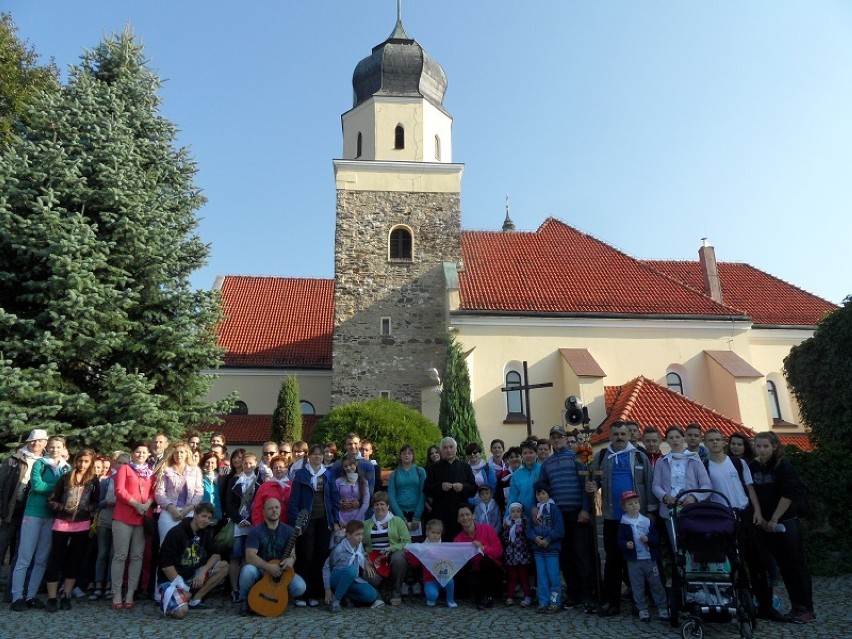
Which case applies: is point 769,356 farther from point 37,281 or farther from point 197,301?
point 37,281

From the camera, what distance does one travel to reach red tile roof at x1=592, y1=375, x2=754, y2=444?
49.6 feet

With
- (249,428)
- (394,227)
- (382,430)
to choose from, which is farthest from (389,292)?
(249,428)

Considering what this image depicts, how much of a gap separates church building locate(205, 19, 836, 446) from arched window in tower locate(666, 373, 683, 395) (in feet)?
0.19

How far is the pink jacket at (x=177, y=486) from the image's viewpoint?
678 cm

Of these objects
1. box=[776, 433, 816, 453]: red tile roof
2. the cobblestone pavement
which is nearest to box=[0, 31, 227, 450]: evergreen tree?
the cobblestone pavement

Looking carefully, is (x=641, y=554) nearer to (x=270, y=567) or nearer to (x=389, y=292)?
(x=270, y=567)

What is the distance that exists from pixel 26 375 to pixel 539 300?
1319cm

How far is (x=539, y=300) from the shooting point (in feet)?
61.9

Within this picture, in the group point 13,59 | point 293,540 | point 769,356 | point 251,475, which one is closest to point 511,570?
point 293,540

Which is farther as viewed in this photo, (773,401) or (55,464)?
(773,401)

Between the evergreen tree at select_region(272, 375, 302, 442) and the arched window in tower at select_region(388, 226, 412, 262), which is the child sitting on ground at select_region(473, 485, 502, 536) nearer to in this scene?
the evergreen tree at select_region(272, 375, 302, 442)

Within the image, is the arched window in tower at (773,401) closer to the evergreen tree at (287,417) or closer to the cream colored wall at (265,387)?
the cream colored wall at (265,387)

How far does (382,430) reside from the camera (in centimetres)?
1388

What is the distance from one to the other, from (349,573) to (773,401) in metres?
18.1
